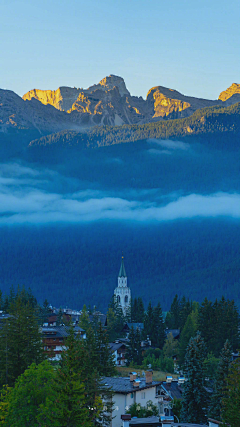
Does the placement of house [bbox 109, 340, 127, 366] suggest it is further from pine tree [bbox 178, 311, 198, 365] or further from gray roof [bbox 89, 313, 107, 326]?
pine tree [bbox 178, 311, 198, 365]

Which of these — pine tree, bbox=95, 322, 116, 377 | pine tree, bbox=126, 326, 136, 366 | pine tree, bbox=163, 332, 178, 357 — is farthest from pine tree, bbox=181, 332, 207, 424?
pine tree, bbox=163, 332, 178, 357

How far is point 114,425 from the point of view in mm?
58438

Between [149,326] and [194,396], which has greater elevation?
[149,326]

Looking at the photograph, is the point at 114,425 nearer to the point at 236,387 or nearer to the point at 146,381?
the point at 146,381

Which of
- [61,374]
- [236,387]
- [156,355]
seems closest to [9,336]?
[61,374]

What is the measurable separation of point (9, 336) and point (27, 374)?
1651cm

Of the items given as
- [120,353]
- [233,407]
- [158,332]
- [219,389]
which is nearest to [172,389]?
[219,389]

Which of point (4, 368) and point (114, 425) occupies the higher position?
point (4, 368)

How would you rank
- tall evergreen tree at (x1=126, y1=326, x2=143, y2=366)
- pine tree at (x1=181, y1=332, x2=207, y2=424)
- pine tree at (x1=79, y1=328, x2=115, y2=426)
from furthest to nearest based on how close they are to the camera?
tall evergreen tree at (x1=126, y1=326, x2=143, y2=366), pine tree at (x1=181, y1=332, x2=207, y2=424), pine tree at (x1=79, y1=328, x2=115, y2=426)

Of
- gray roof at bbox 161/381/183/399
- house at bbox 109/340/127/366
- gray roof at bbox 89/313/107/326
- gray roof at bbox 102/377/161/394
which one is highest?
gray roof at bbox 89/313/107/326

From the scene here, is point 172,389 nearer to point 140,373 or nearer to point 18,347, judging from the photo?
point 18,347

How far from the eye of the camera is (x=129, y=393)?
60.9m

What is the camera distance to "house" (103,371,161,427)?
197 ft

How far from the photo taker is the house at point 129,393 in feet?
197
